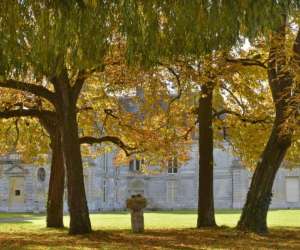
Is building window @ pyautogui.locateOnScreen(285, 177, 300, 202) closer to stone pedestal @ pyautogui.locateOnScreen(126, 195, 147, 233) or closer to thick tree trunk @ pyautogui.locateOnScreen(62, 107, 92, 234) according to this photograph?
stone pedestal @ pyautogui.locateOnScreen(126, 195, 147, 233)

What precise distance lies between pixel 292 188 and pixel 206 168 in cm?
4898

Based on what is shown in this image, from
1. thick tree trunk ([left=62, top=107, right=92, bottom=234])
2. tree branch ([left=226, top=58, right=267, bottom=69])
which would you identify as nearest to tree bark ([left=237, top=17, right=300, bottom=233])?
tree branch ([left=226, top=58, right=267, bottom=69])

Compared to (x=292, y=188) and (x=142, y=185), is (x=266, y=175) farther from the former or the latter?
(x=142, y=185)

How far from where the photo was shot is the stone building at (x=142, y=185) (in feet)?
206

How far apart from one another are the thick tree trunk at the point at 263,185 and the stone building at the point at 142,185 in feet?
149

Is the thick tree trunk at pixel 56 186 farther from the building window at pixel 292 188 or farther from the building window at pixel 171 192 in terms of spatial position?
the building window at pixel 292 188

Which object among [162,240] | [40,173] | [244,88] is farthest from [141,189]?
[162,240]

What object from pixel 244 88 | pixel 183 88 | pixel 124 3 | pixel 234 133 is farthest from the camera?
pixel 234 133

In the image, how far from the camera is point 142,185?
69.4m

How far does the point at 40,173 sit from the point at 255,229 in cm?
4857

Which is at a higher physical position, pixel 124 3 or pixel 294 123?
pixel 124 3

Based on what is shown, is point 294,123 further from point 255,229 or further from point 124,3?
point 124,3

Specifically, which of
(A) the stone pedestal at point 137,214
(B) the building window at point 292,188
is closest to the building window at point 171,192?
(B) the building window at point 292,188

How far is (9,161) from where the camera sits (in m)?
62.7
